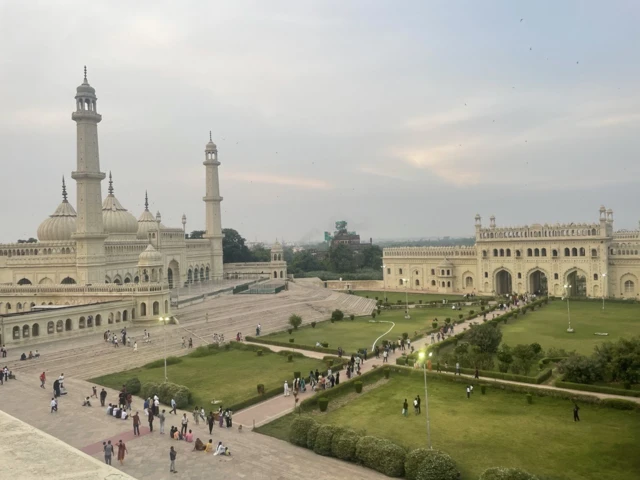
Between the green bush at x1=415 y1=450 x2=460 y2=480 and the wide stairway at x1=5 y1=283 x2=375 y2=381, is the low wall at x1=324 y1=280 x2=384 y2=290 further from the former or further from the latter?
the green bush at x1=415 y1=450 x2=460 y2=480

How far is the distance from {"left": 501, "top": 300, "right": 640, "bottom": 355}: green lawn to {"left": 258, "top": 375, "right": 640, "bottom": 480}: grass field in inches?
425

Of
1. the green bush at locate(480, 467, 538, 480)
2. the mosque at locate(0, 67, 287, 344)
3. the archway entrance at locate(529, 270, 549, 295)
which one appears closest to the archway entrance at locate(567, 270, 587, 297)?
the archway entrance at locate(529, 270, 549, 295)

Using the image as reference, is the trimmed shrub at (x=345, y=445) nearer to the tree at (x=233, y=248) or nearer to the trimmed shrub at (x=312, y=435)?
the trimmed shrub at (x=312, y=435)

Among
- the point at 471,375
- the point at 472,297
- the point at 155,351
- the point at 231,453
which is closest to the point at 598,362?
the point at 471,375

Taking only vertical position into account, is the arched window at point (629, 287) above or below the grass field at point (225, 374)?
above

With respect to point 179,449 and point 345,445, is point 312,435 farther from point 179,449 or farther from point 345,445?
point 179,449

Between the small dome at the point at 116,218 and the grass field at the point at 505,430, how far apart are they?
40121 mm

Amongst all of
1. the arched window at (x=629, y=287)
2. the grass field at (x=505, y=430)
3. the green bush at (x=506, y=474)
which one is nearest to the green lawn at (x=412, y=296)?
the arched window at (x=629, y=287)

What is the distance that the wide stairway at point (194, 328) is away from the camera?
27.8m

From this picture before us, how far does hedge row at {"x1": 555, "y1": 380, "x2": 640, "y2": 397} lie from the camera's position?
21.0 m

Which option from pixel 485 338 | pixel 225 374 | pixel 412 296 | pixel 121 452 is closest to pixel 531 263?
pixel 412 296

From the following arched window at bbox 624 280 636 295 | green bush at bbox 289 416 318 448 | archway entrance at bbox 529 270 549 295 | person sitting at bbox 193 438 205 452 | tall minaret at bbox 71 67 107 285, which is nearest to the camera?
person sitting at bbox 193 438 205 452

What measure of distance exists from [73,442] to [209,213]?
176 feet

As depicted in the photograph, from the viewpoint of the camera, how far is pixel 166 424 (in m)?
19.6
